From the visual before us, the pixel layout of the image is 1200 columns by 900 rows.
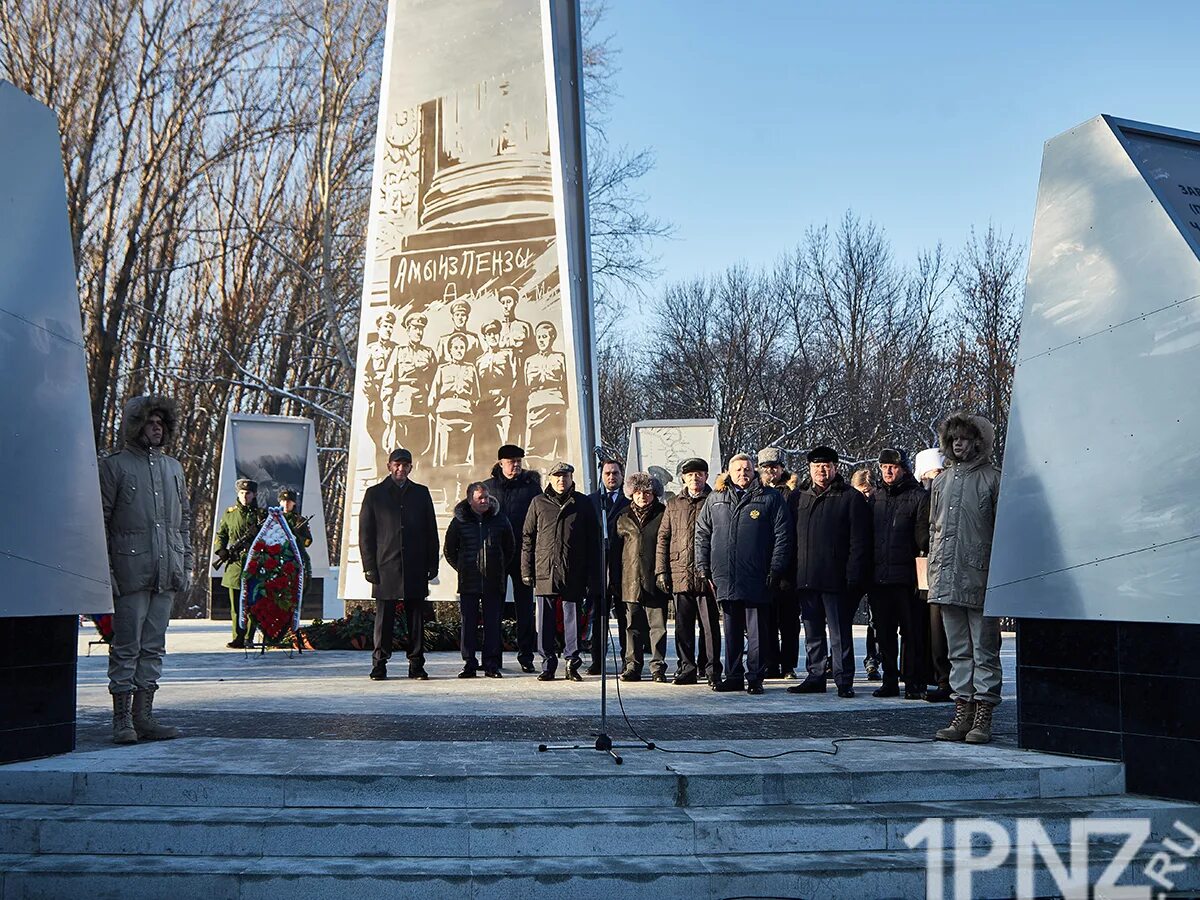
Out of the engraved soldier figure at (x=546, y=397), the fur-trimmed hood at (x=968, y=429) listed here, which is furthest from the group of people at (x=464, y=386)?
the fur-trimmed hood at (x=968, y=429)

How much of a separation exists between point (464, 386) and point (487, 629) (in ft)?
18.2

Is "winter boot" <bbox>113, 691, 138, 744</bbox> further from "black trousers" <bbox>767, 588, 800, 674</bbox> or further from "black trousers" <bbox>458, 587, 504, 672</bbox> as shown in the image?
"black trousers" <bbox>767, 588, 800, 674</bbox>

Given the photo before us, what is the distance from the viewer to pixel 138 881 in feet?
17.4

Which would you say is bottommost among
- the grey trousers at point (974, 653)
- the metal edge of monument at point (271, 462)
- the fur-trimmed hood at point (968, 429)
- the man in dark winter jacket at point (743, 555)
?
the grey trousers at point (974, 653)

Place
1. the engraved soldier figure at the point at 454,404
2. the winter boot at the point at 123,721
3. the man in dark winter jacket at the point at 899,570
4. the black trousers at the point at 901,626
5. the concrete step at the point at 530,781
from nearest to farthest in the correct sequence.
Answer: the concrete step at the point at 530,781 < the winter boot at the point at 123,721 < the man in dark winter jacket at the point at 899,570 < the black trousers at the point at 901,626 < the engraved soldier figure at the point at 454,404

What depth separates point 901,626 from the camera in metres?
10.2

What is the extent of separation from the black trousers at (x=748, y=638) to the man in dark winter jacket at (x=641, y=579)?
3.00ft

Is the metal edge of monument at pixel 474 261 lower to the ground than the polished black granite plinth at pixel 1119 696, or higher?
higher

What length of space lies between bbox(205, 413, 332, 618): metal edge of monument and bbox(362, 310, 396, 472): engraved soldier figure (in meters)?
4.34

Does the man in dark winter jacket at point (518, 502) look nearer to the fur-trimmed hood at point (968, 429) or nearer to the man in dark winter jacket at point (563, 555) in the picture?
the man in dark winter jacket at point (563, 555)

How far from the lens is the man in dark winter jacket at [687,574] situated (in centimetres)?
1083

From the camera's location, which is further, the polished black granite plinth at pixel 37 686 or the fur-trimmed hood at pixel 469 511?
the fur-trimmed hood at pixel 469 511

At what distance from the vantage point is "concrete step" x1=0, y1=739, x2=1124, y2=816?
19.7ft

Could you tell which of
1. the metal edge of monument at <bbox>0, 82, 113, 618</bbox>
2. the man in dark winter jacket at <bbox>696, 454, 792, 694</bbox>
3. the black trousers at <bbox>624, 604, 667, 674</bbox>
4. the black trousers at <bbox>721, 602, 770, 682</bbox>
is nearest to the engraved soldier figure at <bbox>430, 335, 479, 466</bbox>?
the black trousers at <bbox>624, 604, 667, 674</bbox>
